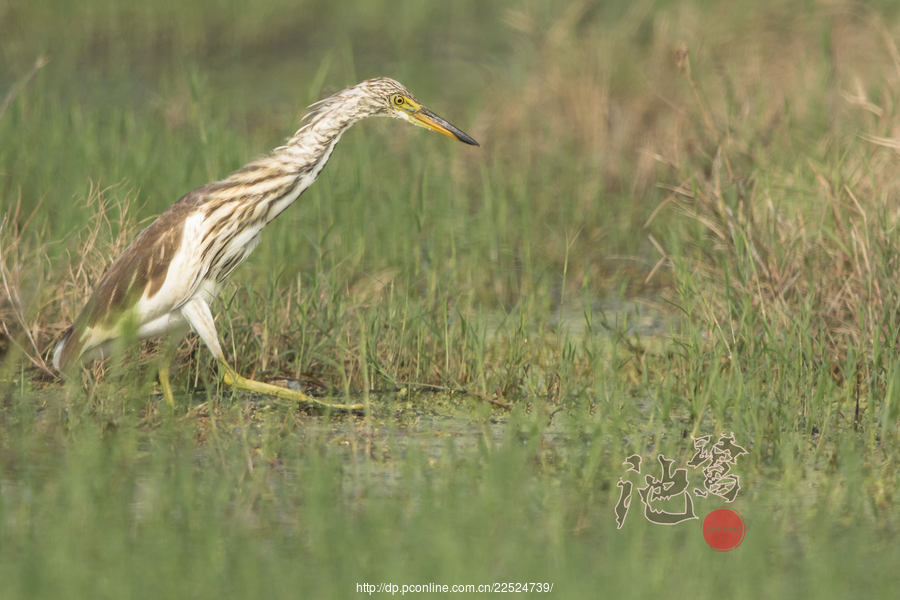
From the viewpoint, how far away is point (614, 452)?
418 cm

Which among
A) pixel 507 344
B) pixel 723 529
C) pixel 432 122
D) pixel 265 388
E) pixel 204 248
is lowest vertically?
pixel 723 529

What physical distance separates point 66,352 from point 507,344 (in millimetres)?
1944

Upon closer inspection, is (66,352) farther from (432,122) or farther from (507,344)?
(507,344)

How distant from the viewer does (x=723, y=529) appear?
12.0 ft

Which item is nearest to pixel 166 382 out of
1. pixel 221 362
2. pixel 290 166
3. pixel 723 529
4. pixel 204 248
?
pixel 221 362

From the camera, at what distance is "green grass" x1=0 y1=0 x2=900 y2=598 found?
340 cm

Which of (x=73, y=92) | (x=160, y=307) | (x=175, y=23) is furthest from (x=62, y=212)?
(x=175, y=23)

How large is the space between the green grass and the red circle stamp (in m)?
0.04

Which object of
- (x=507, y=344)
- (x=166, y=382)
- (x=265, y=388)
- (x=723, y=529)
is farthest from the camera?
(x=507, y=344)

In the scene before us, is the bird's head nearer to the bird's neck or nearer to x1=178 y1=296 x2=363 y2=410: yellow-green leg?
the bird's neck

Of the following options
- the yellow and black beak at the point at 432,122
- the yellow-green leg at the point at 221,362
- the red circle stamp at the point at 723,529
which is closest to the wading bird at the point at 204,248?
the yellow-green leg at the point at 221,362

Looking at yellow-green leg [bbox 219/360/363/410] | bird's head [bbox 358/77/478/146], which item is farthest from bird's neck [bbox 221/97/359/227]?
yellow-green leg [bbox 219/360/363/410]

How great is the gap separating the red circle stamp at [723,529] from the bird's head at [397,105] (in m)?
2.13

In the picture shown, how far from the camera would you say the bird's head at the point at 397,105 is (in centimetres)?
495
